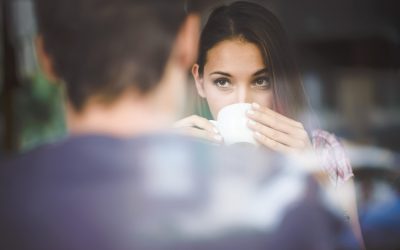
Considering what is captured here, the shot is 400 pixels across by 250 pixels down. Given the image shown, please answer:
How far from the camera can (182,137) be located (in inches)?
84.8

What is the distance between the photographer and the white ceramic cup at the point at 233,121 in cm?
210

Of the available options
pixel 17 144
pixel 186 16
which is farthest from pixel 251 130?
pixel 17 144

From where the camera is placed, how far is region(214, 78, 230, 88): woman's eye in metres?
2.10

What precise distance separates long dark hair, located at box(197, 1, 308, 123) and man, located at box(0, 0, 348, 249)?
0.11 meters

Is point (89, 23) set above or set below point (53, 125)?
above

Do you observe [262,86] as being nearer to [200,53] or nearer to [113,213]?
[200,53]

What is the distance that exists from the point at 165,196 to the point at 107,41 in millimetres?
626

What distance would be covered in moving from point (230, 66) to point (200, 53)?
0.12 metres

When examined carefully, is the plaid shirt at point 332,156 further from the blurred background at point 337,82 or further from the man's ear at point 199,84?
the man's ear at point 199,84

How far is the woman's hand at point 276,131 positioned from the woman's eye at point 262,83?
7 cm

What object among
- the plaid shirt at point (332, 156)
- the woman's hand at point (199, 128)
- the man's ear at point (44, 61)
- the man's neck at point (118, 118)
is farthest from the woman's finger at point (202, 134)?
the man's ear at point (44, 61)

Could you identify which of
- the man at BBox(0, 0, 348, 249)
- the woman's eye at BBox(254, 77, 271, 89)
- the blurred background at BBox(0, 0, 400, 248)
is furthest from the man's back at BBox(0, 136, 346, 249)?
the woman's eye at BBox(254, 77, 271, 89)

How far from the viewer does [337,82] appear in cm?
224

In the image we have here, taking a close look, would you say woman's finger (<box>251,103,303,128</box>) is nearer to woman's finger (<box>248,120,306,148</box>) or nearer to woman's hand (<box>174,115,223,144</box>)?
woman's finger (<box>248,120,306,148</box>)
